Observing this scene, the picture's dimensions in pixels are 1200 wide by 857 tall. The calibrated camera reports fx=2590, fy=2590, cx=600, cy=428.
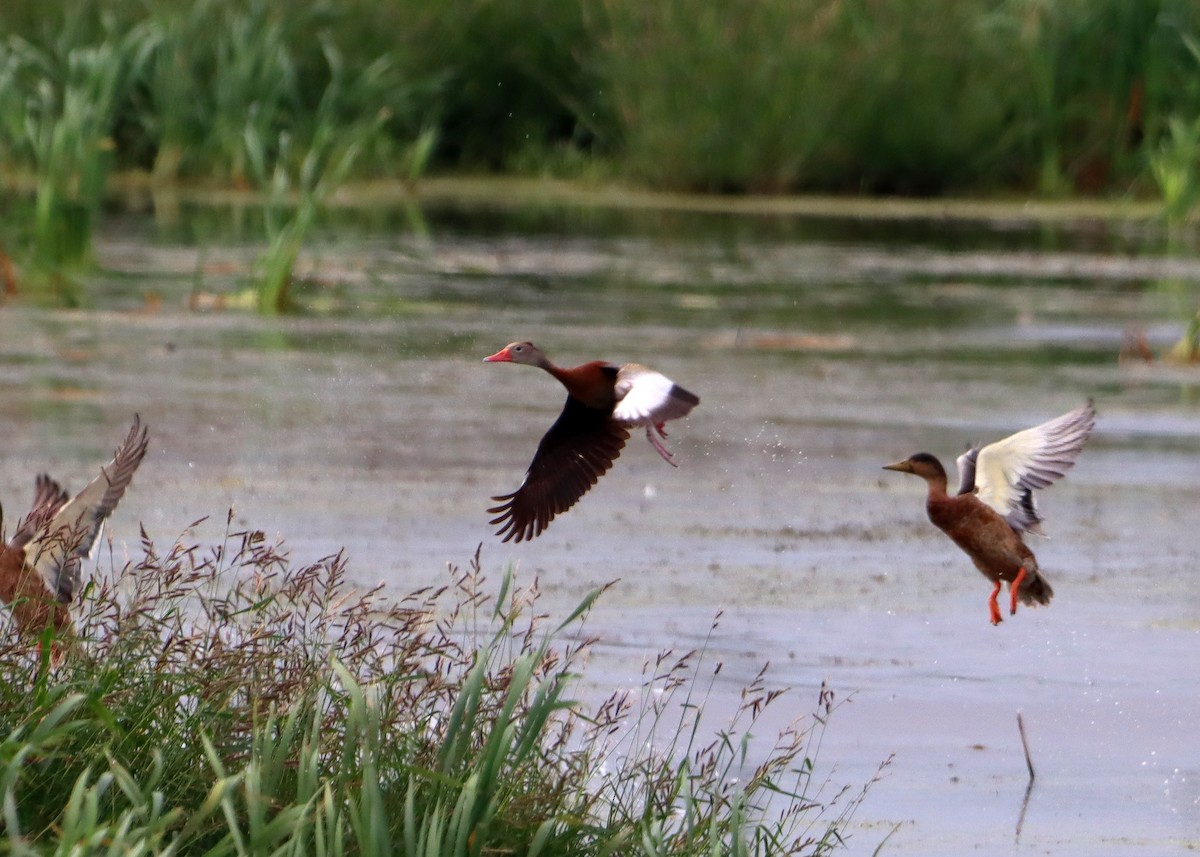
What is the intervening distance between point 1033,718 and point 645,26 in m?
15.6

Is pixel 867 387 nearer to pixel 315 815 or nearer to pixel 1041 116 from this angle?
pixel 315 815

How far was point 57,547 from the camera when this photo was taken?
527 cm

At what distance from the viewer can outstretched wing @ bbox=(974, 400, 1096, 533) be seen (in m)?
6.23

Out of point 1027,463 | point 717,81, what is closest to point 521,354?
point 1027,463

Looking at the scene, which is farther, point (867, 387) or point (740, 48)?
point (740, 48)

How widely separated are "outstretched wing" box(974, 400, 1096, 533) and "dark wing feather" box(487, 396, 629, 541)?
3.40ft

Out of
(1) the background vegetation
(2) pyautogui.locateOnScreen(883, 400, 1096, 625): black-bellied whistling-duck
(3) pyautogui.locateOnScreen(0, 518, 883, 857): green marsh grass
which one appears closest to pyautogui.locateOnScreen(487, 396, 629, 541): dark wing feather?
(2) pyautogui.locateOnScreen(883, 400, 1096, 625): black-bellied whistling-duck

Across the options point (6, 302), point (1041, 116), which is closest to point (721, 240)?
point (1041, 116)

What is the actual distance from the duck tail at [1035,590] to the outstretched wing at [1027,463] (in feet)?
0.40

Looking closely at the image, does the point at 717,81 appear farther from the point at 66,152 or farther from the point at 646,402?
the point at 646,402

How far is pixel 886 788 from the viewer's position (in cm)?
561

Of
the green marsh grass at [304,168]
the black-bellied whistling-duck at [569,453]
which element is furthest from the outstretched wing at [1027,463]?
the green marsh grass at [304,168]

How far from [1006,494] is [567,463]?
119 centimetres

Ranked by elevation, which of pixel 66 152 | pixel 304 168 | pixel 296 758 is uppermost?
pixel 304 168
